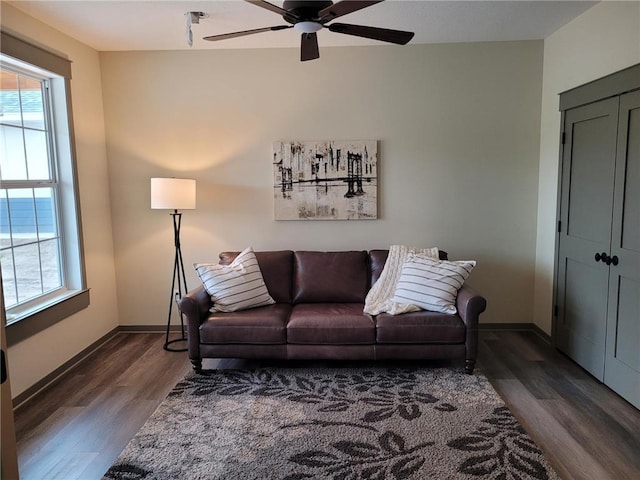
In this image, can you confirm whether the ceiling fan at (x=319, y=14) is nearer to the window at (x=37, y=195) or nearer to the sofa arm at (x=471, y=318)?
the sofa arm at (x=471, y=318)

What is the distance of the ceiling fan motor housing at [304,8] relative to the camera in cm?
217

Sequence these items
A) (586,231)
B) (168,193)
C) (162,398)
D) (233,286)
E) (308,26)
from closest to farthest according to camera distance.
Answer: (308,26) → (162,398) → (586,231) → (233,286) → (168,193)

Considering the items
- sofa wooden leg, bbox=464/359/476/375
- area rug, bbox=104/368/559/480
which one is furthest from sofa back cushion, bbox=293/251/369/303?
sofa wooden leg, bbox=464/359/476/375

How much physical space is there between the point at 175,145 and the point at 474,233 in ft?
9.65

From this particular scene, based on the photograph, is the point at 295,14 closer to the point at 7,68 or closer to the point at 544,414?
the point at 7,68

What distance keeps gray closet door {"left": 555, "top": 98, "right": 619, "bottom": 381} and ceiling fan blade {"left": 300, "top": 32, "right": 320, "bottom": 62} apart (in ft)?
6.63

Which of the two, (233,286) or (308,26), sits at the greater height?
(308,26)

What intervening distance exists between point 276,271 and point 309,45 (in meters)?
1.91

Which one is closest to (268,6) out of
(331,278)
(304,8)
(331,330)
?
(304,8)

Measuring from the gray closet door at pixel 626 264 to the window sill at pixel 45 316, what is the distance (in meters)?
3.97

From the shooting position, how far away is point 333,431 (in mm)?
2504

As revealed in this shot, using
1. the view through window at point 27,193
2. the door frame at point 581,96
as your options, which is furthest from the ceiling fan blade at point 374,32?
the view through window at point 27,193

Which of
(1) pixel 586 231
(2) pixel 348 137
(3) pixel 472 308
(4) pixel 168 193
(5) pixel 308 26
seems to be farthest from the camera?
(2) pixel 348 137

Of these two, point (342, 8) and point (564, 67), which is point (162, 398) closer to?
point (342, 8)
